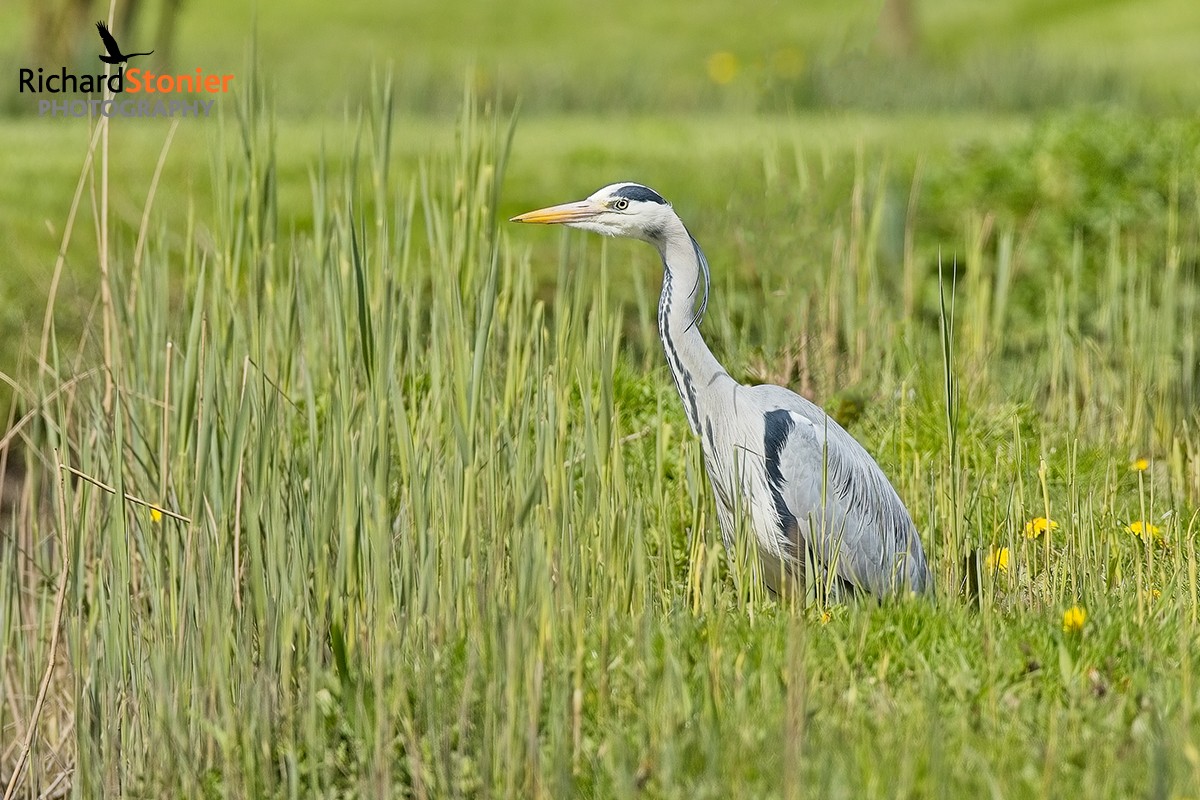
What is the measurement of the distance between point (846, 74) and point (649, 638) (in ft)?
27.5

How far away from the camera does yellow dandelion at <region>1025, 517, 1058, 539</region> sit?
3.05 m

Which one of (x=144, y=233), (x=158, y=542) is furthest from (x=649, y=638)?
(x=144, y=233)

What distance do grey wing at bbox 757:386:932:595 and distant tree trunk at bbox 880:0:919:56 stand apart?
12955 millimetres

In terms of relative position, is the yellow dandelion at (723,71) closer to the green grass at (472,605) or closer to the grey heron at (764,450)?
the grey heron at (764,450)

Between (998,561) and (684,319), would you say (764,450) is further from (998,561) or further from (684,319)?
(998,561)

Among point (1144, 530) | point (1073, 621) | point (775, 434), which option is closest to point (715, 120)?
point (775, 434)

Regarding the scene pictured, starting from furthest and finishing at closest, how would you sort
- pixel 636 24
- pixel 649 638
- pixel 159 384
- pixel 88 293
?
1. pixel 636 24
2. pixel 88 293
3. pixel 159 384
4. pixel 649 638

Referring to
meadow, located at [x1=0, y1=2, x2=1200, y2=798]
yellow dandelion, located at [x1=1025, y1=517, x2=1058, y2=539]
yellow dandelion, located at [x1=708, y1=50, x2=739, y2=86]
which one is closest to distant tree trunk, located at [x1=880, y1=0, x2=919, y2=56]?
yellow dandelion, located at [x1=708, y1=50, x2=739, y2=86]

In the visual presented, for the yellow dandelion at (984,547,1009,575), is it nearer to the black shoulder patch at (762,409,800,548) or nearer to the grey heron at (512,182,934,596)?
the grey heron at (512,182,934,596)

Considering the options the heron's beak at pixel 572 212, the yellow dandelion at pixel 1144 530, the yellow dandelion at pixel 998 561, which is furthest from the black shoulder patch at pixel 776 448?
the yellow dandelion at pixel 1144 530

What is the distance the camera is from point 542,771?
2.38 meters

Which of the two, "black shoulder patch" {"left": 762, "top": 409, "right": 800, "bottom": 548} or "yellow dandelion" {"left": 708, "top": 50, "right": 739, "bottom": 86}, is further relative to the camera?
"yellow dandelion" {"left": 708, "top": 50, "right": 739, "bottom": 86}

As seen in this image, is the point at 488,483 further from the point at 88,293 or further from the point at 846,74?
the point at 846,74

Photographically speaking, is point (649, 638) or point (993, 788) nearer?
point (993, 788)
